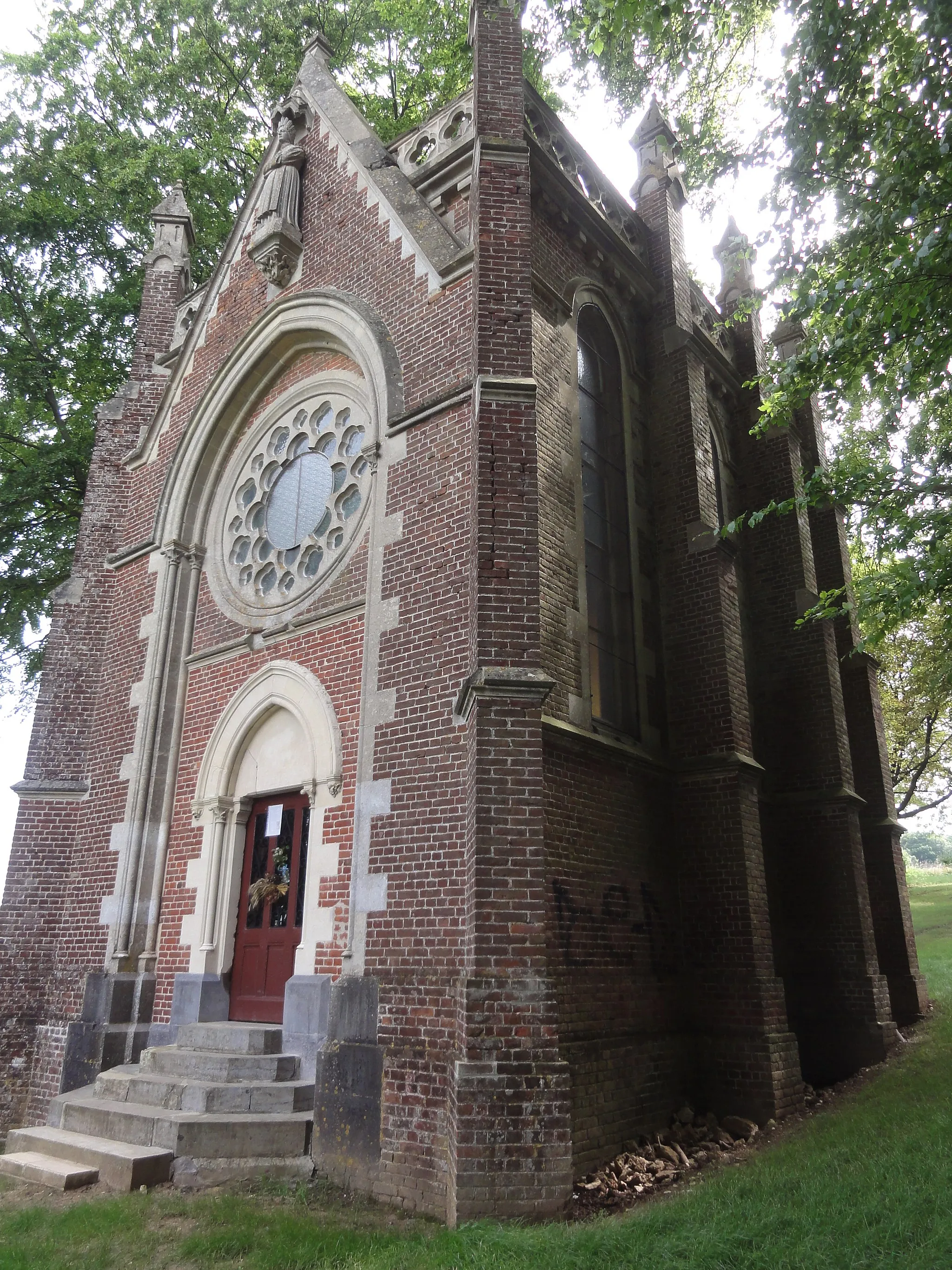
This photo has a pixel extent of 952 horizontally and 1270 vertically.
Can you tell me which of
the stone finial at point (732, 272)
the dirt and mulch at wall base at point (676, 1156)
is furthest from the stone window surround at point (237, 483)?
the stone finial at point (732, 272)

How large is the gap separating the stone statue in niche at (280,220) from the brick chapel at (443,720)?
53mm

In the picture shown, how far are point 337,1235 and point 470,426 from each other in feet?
21.5

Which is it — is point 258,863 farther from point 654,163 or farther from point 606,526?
point 654,163

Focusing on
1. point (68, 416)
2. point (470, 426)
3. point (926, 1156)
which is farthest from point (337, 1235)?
point (68, 416)

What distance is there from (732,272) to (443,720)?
10507 millimetres

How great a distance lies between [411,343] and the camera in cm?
977

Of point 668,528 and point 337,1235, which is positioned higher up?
point 668,528

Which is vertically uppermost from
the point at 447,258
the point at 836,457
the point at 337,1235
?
the point at 836,457

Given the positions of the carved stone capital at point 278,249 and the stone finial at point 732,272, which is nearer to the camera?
the carved stone capital at point 278,249

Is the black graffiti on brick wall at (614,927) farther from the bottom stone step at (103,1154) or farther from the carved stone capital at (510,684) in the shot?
the bottom stone step at (103,1154)

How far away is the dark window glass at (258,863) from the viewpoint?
10078 mm

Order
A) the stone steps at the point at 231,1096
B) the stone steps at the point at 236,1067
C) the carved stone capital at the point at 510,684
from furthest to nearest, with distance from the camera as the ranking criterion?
the stone steps at the point at 236,1067 → the stone steps at the point at 231,1096 → the carved stone capital at the point at 510,684

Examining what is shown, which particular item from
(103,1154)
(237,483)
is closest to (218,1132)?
(103,1154)

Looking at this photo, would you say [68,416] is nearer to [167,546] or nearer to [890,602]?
[167,546]
